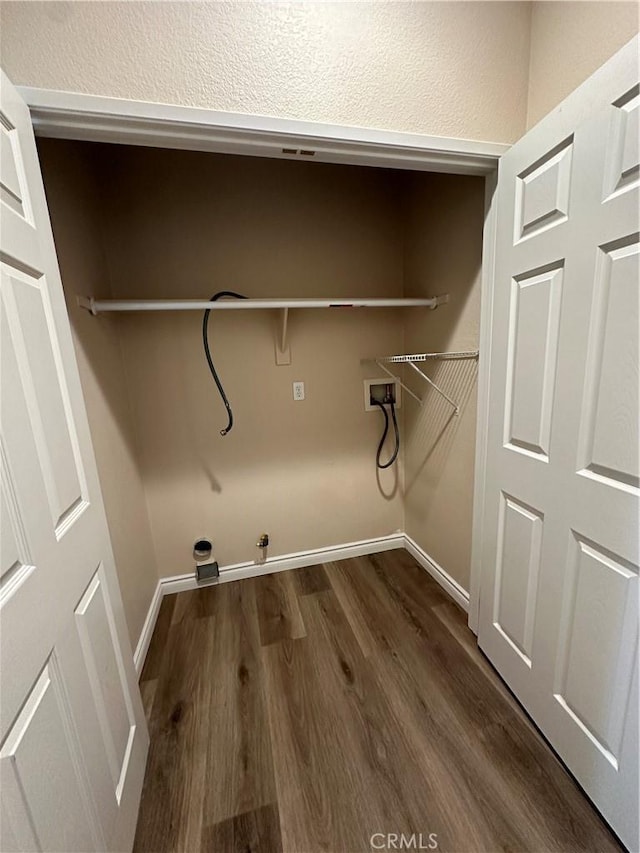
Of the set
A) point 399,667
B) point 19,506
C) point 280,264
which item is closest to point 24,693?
point 19,506

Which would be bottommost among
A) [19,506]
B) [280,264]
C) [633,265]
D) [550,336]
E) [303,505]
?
[303,505]

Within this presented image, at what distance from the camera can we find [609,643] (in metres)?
0.95

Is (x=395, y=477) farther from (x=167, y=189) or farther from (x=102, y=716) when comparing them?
(x=167, y=189)

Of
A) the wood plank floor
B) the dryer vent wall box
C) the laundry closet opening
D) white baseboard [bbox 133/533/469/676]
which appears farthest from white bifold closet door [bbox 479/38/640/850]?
the dryer vent wall box

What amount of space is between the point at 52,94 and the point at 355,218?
1.50 metres

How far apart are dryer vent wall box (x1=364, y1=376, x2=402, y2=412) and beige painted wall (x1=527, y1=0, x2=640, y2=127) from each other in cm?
132

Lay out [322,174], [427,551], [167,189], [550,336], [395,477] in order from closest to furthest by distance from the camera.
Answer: [550,336]
[167,189]
[322,174]
[427,551]
[395,477]

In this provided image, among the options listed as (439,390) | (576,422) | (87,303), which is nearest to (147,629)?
(87,303)

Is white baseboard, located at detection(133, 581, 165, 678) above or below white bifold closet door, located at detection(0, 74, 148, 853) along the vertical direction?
below

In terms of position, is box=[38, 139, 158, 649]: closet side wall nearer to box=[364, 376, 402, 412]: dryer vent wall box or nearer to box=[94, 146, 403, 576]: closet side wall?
box=[94, 146, 403, 576]: closet side wall

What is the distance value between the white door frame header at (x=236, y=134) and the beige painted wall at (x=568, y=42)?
204 mm

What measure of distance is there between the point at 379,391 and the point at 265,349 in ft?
2.52

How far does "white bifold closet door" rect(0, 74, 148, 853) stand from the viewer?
1.99ft

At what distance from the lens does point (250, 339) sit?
6.49ft
